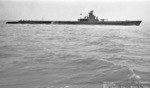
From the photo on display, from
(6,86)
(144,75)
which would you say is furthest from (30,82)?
(144,75)

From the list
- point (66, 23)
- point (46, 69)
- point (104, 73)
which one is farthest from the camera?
point (66, 23)

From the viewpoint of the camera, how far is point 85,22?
108562 mm

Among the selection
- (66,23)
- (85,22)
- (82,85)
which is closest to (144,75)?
(82,85)

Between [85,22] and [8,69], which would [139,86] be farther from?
[85,22]

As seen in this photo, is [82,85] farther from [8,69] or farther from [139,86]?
[8,69]

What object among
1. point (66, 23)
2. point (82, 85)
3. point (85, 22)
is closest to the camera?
point (82, 85)

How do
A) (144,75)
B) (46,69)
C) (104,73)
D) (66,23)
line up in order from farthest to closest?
(66,23)
(46,69)
(104,73)
(144,75)

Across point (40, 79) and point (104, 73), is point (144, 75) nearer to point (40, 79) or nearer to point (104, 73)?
point (104, 73)

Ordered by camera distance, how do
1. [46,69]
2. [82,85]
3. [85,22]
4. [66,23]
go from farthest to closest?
[66,23] → [85,22] → [46,69] → [82,85]

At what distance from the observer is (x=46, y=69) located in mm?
9414

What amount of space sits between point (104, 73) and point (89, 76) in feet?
3.27

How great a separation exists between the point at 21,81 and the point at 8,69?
259 centimetres

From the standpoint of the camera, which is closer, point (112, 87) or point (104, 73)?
point (112, 87)

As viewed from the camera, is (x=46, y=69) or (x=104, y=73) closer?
(x=104, y=73)
